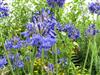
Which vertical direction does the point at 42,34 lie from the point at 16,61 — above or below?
above

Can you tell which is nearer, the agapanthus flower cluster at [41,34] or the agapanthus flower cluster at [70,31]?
the agapanthus flower cluster at [41,34]

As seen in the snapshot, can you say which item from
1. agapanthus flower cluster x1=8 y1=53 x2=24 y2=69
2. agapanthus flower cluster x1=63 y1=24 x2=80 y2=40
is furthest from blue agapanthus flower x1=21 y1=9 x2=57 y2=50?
agapanthus flower cluster x1=63 y1=24 x2=80 y2=40

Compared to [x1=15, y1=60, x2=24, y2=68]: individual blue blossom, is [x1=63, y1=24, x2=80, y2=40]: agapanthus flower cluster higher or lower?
higher

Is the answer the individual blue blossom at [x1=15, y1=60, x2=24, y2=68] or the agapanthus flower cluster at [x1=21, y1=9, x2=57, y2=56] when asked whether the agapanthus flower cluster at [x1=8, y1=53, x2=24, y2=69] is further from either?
the agapanthus flower cluster at [x1=21, y1=9, x2=57, y2=56]

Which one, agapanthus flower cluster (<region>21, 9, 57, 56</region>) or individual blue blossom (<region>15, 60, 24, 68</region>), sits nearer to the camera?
agapanthus flower cluster (<region>21, 9, 57, 56</region>)

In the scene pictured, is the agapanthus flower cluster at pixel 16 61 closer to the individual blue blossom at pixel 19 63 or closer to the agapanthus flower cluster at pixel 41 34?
the individual blue blossom at pixel 19 63

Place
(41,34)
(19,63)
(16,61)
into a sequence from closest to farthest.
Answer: (41,34) → (16,61) → (19,63)

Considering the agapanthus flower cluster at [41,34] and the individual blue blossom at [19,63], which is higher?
the agapanthus flower cluster at [41,34]

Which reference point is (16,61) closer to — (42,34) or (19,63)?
(19,63)

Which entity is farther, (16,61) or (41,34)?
(16,61)

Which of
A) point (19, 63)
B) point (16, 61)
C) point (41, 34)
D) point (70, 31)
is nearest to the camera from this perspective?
point (41, 34)

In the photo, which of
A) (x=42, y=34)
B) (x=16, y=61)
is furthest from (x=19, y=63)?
(x=42, y=34)

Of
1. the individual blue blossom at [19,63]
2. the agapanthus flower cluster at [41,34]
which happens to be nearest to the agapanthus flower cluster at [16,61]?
the individual blue blossom at [19,63]

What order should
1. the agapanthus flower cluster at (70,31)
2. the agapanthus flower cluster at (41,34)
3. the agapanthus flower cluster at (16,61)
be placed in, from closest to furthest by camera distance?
the agapanthus flower cluster at (41,34)
the agapanthus flower cluster at (16,61)
the agapanthus flower cluster at (70,31)
